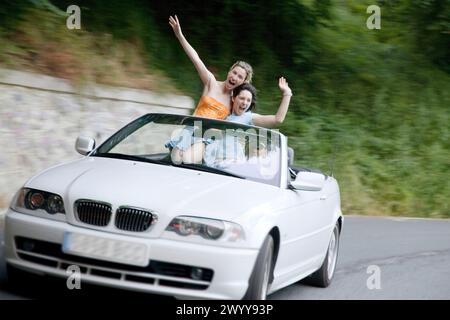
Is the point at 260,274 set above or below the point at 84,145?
below

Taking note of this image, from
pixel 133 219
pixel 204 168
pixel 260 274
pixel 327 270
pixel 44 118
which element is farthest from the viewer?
pixel 44 118

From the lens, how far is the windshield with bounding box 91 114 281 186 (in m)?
7.22

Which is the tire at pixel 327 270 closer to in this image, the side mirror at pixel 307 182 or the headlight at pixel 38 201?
the side mirror at pixel 307 182

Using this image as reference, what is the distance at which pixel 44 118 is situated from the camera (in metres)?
11.9

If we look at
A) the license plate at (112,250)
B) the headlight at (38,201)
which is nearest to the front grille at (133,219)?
the license plate at (112,250)

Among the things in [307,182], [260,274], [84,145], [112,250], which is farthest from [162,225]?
[84,145]

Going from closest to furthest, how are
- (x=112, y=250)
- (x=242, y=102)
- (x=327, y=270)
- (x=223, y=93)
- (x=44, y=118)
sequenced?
(x=112, y=250) → (x=327, y=270) → (x=242, y=102) → (x=223, y=93) → (x=44, y=118)

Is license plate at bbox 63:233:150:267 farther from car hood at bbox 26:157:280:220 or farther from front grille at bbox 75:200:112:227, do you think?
car hood at bbox 26:157:280:220

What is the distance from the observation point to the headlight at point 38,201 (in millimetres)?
6262

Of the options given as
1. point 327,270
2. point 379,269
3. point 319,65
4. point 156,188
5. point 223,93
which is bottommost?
point 319,65

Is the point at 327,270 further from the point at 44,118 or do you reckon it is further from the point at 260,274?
the point at 44,118

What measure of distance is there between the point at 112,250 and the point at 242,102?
3292 millimetres
